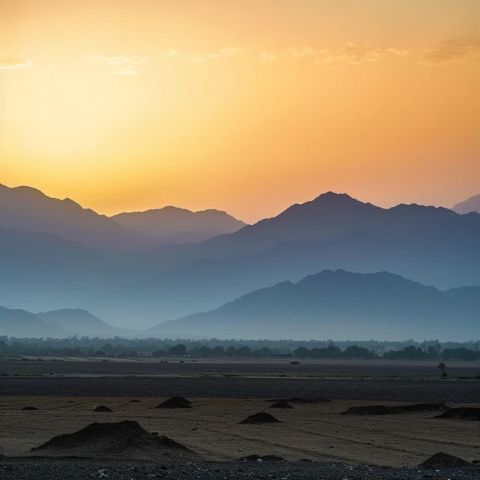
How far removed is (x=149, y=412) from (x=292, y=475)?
36.7 meters

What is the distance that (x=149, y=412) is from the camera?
72.1 metres

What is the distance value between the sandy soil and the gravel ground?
5.96 m

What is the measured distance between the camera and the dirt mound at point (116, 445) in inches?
1742

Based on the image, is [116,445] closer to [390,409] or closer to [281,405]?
[390,409]

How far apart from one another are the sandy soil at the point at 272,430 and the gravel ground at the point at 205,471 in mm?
5960

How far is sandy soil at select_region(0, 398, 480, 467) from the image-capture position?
49875mm

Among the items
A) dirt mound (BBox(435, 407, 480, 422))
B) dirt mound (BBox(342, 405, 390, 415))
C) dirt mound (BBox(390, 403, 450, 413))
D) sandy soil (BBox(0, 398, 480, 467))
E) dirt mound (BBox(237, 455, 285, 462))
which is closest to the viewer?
dirt mound (BBox(237, 455, 285, 462))

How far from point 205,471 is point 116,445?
841 cm

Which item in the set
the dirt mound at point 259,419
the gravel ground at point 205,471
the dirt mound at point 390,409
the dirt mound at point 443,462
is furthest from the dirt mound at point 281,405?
the gravel ground at point 205,471

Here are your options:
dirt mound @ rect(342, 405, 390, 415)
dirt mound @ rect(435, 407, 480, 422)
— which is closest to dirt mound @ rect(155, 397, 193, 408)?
dirt mound @ rect(342, 405, 390, 415)

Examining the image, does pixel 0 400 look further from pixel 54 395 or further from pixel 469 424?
pixel 469 424

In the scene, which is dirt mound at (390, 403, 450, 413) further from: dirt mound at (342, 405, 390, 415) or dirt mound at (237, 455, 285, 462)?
dirt mound at (237, 455, 285, 462)

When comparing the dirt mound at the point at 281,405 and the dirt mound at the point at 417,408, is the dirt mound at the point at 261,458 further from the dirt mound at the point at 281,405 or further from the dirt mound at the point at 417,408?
the dirt mound at the point at 281,405

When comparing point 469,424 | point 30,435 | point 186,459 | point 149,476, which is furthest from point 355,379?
point 149,476
